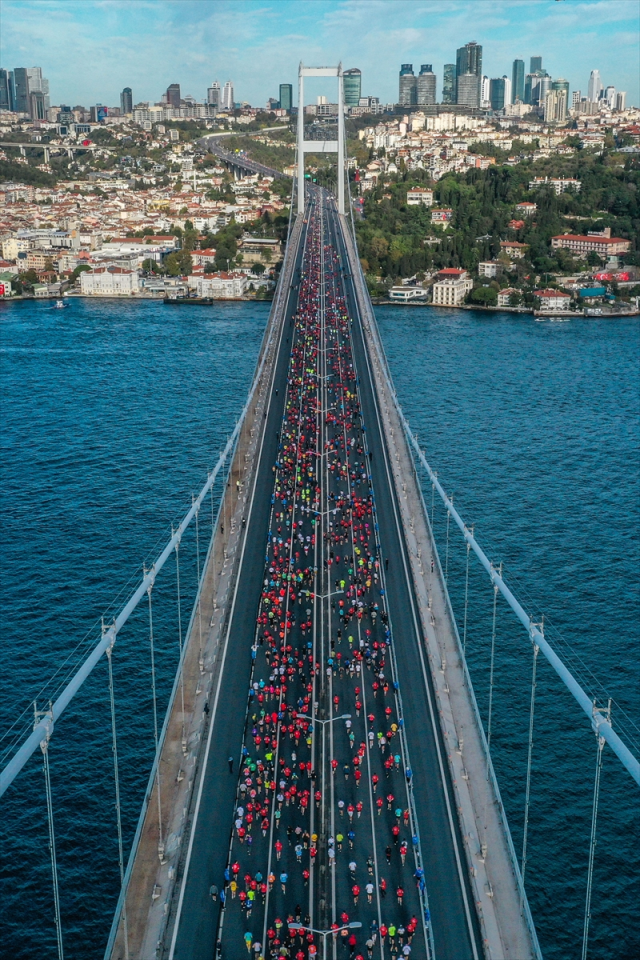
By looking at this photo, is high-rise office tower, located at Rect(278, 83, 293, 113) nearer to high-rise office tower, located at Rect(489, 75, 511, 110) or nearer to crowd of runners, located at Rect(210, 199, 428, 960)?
high-rise office tower, located at Rect(489, 75, 511, 110)

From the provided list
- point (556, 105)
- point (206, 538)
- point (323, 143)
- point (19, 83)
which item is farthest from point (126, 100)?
point (206, 538)

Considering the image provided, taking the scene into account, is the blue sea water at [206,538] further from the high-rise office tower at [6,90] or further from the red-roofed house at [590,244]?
the high-rise office tower at [6,90]

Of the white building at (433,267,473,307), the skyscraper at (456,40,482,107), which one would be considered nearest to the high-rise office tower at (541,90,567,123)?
the skyscraper at (456,40,482,107)

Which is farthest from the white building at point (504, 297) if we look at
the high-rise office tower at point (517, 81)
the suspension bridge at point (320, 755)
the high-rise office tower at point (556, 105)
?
the high-rise office tower at point (517, 81)

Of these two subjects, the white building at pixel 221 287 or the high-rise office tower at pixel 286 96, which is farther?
the high-rise office tower at pixel 286 96

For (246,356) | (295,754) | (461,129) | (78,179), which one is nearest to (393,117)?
(461,129)

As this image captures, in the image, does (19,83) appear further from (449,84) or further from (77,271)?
(77,271)

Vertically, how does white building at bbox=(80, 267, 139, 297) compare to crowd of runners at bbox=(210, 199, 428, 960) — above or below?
above
